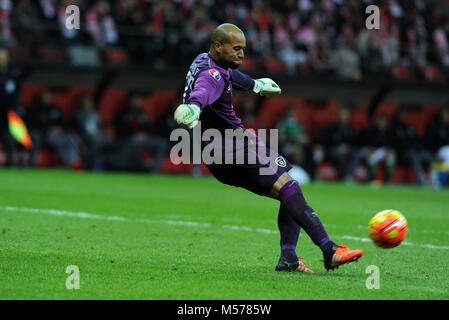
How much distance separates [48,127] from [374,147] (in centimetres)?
908

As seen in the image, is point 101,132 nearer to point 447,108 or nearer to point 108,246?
point 447,108

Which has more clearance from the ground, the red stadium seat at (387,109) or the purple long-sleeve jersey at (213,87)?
the purple long-sleeve jersey at (213,87)

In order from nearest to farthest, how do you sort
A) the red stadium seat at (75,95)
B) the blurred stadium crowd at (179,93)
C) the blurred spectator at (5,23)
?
the blurred spectator at (5,23)
the blurred stadium crowd at (179,93)
the red stadium seat at (75,95)

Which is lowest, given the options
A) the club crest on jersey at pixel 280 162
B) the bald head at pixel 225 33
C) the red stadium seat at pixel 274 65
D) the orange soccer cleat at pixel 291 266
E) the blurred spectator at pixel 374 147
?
the blurred spectator at pixel 374 147

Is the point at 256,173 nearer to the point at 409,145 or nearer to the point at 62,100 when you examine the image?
the point at 62,100

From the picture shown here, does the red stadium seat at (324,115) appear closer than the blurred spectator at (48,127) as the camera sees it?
No

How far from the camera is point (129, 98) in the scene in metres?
22.1

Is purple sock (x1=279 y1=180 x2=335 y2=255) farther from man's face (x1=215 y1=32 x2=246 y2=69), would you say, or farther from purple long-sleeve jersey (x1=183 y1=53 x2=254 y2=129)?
man's face (x1=215 y1=32 x2=246 y2=69)

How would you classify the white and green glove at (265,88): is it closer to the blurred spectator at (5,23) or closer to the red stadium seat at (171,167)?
the blurred spectator at (5,23)

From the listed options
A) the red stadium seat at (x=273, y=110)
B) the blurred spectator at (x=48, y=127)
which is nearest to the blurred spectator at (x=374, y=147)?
the red stadium seat at (x=273, y=110)

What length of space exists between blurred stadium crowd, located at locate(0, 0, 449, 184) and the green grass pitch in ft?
18.1

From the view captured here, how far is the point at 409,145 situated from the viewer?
23156 mm

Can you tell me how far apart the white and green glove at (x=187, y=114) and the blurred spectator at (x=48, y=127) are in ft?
47.7

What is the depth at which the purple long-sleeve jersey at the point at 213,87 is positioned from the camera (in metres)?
6.05
